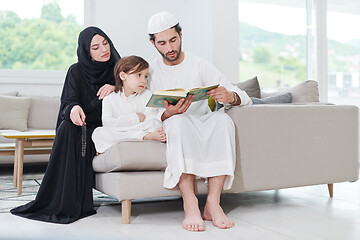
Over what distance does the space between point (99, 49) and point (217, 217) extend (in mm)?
1238

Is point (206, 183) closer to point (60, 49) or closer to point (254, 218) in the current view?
point (254, 218)

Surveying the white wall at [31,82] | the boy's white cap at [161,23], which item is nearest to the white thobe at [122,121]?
the boy's white cap at [161,23]

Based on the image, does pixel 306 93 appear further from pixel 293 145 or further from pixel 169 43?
pixel 169 43

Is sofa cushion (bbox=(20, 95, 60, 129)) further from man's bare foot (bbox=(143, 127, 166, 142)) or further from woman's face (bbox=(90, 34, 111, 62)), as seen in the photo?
man's bare foot (bbox=(143, 127, 166, 142))

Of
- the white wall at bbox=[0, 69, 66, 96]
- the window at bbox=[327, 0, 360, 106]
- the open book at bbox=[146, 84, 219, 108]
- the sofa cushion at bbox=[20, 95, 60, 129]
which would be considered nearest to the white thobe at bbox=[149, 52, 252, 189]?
the open book at bbox=[146, 84, 219, 108]

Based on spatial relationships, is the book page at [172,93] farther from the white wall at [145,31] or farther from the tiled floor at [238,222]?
the white wall at [145,31]

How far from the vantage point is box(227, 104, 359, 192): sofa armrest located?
2521 millimetres

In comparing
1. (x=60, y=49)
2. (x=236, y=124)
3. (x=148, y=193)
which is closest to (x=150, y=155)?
(x=148, y=193)

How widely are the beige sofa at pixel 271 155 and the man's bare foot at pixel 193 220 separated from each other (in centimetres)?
17

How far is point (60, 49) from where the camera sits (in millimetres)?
5270

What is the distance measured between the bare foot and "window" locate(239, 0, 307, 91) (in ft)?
10.8

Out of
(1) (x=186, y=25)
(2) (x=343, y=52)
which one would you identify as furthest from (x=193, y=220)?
(2) (x=343, y=52)

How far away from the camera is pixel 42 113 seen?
4727mm

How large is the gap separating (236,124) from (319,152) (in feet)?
2.20
